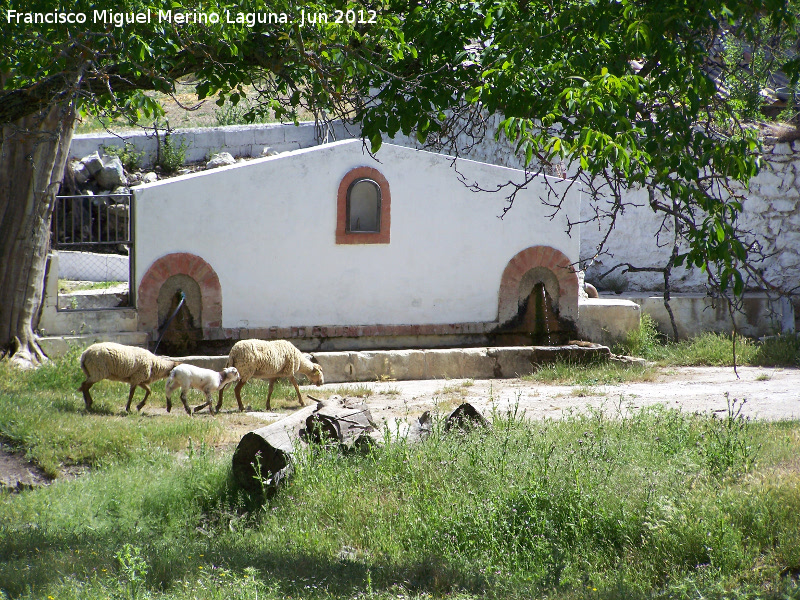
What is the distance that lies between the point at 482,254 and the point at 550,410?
14.5 ft

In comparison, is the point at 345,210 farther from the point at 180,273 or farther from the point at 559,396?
the point at 559,396

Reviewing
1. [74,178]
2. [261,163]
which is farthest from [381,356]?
[74,178]

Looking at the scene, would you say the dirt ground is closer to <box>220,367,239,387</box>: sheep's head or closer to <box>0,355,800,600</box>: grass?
<box>220,367,239,387</box>: sheep's head

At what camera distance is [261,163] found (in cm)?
1146

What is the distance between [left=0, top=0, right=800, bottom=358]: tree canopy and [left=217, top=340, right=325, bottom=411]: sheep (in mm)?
3417

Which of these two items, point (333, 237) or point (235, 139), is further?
point (235, 139)

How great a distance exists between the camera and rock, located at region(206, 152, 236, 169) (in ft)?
50.5

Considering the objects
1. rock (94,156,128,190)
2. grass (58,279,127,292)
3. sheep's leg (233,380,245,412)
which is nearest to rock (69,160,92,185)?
rock (94,156,128,190)

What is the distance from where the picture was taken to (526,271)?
12633 mm

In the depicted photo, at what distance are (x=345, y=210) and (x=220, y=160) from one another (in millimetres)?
4985

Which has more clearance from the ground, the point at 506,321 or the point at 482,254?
the point at 482,254

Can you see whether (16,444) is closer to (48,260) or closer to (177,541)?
(177,541)

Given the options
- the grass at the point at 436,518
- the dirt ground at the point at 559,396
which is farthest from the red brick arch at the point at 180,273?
the grass at the point at 436,518

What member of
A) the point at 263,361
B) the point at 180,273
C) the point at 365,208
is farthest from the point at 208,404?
the point at 365,208
